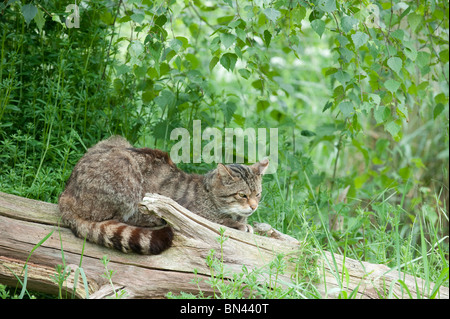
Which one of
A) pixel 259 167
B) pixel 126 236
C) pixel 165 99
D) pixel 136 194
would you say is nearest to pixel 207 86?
pixel 165 99

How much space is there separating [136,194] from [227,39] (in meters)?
1.25

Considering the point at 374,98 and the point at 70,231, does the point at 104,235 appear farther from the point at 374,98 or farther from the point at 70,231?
the point at 374,98

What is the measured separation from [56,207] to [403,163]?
439cm

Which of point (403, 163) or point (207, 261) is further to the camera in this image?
point (403, 163)

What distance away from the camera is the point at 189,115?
510 cm

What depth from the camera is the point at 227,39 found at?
140 inches

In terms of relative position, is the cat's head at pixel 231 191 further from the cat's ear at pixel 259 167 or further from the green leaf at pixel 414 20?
the green leaf at pixel 414 20

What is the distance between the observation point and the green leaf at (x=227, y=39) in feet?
11.6

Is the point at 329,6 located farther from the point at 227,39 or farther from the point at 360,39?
the point at 227,39

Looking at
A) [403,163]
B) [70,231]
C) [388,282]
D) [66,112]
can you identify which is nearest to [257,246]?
[388,282]

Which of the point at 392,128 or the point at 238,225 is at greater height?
the point at 392,128
